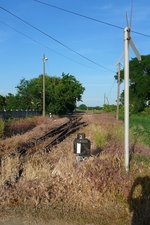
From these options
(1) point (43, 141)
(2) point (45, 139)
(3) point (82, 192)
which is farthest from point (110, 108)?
(3) point (82, 192)

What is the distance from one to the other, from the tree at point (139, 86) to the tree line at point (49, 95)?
1381 cm

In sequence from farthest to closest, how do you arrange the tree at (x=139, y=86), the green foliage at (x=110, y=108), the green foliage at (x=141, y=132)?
the green foliage at (x=110, y=108)
the tree at (x=139, y=86)
the green foliage at (x=141, y=132)

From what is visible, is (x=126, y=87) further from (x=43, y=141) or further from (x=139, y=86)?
(x=139, y=86)

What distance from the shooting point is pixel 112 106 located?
115750 millimetres

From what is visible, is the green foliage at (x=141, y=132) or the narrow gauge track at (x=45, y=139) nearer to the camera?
the narrow gauge track at (x=45, y=139)

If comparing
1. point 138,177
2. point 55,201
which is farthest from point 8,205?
point 138,177

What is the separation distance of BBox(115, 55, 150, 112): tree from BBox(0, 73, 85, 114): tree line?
1381 cm

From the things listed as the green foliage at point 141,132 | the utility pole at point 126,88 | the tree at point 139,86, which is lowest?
the green foliage at point 141,132

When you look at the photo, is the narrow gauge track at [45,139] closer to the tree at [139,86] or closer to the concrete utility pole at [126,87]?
the concrete utility pole at [126,87]

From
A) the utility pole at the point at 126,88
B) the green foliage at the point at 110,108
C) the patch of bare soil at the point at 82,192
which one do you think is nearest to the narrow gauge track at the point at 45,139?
the utility pole at the point at 126,88

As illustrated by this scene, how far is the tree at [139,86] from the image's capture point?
10406 centimetres

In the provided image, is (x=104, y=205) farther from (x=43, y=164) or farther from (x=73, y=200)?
(x=43, y=164)

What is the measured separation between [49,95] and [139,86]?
31889 mm

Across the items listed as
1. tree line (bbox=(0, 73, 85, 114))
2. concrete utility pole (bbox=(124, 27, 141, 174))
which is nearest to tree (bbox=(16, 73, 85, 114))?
tree line (bbox=(0, 73, 85, 114))
